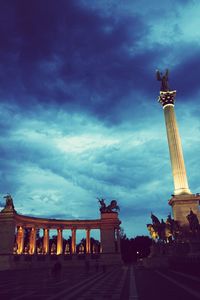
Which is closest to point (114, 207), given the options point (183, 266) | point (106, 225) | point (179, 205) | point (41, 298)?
point (106, 225)

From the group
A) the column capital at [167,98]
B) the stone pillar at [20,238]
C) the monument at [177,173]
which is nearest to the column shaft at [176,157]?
the monument at [177,173]

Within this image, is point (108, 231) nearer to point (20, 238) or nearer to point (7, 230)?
point (20, 238)

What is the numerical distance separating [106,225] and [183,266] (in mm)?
50280

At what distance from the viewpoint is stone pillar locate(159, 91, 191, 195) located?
51.2 m

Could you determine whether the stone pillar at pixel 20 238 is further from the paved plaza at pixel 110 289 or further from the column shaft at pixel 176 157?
the paved plaza at pixel 110 289

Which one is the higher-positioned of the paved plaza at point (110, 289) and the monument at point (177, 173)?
the monument at point (177, 173)

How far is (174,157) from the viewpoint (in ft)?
177

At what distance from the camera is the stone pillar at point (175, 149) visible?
2015 inches

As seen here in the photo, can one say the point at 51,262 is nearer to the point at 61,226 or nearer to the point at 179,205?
the point at 61,226

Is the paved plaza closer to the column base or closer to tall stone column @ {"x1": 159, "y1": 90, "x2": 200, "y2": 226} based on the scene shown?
the column base

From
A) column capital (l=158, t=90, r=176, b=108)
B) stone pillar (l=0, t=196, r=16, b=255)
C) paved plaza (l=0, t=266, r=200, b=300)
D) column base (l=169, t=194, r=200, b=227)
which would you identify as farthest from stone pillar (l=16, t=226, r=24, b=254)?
column capital (l=158, t=90, r=176, b=108)

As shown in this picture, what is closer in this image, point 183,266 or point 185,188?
point 183,266

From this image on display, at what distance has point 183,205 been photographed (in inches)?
1875

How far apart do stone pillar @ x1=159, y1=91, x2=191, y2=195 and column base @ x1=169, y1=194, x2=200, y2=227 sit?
6.05 ft
